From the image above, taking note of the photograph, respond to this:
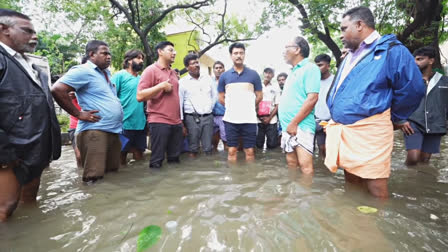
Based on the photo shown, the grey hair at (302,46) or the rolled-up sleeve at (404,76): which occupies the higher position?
the grey hair at (302,46)

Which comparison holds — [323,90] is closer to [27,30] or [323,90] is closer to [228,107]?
[228,107]

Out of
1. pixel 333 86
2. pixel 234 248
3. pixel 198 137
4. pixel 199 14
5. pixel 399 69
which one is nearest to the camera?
pixel 234 248

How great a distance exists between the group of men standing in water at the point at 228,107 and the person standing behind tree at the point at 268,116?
3.21ft

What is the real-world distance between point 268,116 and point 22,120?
4240 millimetres

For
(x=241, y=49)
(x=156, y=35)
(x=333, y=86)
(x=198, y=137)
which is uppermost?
(x=156, y=35)

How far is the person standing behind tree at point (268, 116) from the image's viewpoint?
529cm

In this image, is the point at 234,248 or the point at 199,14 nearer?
the point at 234,248

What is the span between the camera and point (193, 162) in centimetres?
421

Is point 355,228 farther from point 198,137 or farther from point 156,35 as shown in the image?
point 156,35

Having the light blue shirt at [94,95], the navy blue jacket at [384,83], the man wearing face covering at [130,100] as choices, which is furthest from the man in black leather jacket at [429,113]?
the man wearing face covering at [130,100]

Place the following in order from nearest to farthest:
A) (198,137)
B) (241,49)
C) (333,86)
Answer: (333,86)
(241,49)
(198,137)

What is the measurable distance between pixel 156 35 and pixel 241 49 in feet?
32.7

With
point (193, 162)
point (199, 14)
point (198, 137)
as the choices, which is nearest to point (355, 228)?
point (193, 162)

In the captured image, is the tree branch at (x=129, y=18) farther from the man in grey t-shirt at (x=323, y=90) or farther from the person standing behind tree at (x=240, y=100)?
the man in grey t-shirt at (x=323, y=90)
